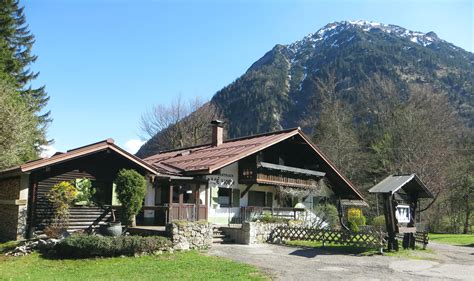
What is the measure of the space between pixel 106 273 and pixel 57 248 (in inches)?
134

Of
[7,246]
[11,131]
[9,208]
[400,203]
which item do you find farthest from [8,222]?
[400,203]

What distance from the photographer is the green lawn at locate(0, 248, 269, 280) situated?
11164 mm

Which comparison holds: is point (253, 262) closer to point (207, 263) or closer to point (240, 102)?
point (207, 263)

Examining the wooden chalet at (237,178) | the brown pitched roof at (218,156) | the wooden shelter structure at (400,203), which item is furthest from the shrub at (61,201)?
the wooden shelter structure at (400,203)

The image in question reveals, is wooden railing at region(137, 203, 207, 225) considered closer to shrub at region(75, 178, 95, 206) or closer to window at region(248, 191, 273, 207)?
shrub at region(75, 178, 95, 206)

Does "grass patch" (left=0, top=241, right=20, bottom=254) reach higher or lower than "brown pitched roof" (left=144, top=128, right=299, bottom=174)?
lower

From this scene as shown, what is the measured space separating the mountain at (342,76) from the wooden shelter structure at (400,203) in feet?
129

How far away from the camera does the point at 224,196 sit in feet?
76.4

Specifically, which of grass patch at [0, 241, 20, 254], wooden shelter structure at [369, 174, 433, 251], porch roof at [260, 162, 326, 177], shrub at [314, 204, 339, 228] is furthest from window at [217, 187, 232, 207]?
grass patch at [0, 241, 20, 254]

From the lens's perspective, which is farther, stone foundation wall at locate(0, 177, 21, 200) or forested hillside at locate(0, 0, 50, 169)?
forested hillside at locate(0, 0, 50, 169)

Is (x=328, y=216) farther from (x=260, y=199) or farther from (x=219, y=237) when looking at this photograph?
(x=219, y=237)

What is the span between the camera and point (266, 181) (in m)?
23.2

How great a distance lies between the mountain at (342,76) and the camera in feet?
258

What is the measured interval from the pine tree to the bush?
724 inches
